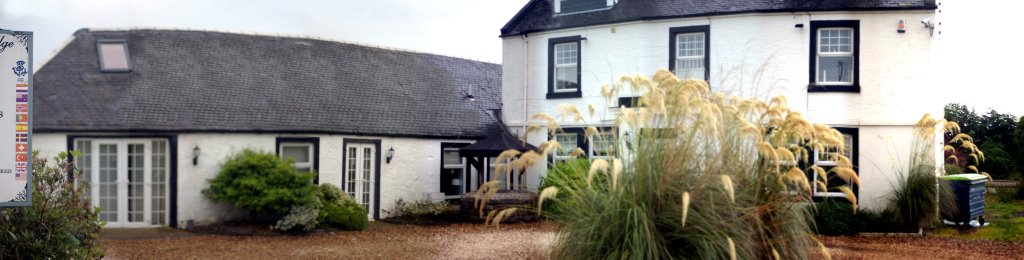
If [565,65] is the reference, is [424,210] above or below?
below

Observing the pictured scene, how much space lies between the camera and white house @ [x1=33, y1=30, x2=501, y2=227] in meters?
15.3

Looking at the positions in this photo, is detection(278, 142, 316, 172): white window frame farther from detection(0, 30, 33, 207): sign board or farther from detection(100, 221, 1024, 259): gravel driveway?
detection(0, 30, 33, 207): sign board

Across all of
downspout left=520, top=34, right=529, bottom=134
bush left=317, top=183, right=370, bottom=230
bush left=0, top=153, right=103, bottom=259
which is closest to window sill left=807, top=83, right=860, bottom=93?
downspout left=520, top=34, right=529, bottom=134

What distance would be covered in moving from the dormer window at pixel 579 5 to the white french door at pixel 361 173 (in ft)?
16.7

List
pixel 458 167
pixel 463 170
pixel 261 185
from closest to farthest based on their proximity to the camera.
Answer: pixel 261 185
pixel 458 167
pixel 463 170

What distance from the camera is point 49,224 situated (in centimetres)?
737

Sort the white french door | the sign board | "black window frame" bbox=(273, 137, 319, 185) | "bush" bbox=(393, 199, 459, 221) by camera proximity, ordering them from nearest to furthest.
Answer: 1. the sign board
2. "black window frame" bbox=(273, 137, 319, 185)
3. the white french door
4. "bush" bbox=(393, 199, 459, 221)

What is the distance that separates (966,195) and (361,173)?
1150 centimetres

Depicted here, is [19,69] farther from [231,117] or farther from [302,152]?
[302,152]

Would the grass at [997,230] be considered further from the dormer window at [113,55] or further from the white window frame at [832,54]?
the dormer window at [113,55]

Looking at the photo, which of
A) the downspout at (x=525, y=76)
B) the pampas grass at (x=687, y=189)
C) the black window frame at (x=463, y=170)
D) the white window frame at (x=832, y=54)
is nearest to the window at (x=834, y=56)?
the white window frame at (x=832, y=54)

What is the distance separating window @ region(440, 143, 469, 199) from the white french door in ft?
6.01

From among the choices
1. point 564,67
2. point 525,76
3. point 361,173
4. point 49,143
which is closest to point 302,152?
point 361,173

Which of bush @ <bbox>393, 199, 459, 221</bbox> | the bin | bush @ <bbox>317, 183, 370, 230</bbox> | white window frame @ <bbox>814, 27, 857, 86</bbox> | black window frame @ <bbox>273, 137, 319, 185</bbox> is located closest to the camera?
the bin
